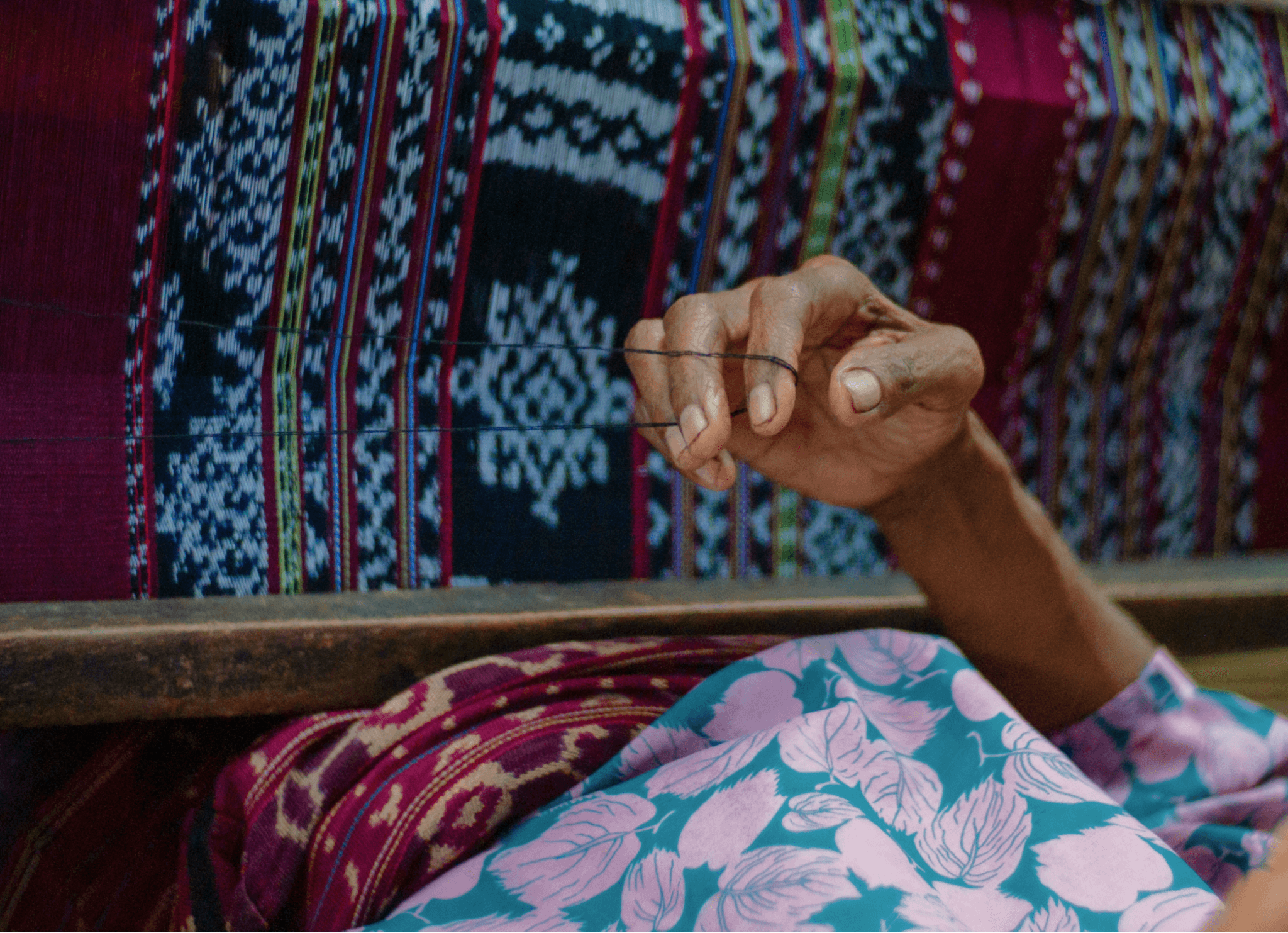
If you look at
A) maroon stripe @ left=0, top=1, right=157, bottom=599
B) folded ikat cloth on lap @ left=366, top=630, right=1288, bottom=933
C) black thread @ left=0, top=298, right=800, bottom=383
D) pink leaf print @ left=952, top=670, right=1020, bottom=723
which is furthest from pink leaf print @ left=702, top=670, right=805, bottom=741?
maroon stripe @ left=0, top=1, right=157, bottom=599

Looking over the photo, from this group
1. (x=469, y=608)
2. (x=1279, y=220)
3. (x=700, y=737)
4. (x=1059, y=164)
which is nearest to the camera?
(x=700, y=737)

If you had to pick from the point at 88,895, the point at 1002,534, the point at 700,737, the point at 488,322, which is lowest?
the point at 88,895

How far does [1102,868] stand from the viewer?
1.53 feet

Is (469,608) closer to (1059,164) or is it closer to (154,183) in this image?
(154,183)

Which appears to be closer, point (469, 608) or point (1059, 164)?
point (469, 608)

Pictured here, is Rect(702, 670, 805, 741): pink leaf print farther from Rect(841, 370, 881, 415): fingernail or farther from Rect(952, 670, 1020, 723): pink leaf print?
Rect(841, 370, 881, 415): fingernail

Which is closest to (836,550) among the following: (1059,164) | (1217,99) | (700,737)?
(700,737)

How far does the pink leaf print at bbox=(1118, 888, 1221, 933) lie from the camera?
43cm

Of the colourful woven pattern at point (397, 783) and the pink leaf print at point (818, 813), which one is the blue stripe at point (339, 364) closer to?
the colourful woven pattern at point (397, 783)

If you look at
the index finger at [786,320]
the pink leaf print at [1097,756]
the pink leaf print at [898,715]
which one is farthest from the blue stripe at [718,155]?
the pink leaf print at [1097,756]

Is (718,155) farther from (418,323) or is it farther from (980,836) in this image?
(980,836)

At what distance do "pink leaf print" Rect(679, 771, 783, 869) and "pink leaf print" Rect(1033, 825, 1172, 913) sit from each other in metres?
0.15

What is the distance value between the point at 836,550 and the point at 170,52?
71 centimetres

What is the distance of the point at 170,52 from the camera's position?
618 mm
